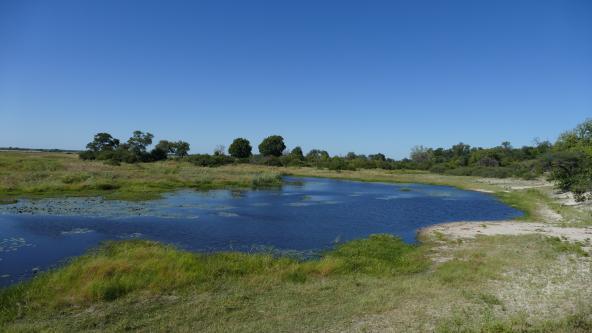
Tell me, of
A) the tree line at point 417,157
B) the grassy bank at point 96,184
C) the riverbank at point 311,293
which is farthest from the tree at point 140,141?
the riverbank at point 311,293

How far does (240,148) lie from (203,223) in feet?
371

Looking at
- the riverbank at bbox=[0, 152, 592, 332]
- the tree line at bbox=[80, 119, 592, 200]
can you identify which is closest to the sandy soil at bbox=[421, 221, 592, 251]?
the riverbank at bbox=[0, 152, 592, 332]

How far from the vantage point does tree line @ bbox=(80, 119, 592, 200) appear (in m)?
62.3

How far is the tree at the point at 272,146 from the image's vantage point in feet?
480

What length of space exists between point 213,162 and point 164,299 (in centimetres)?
9762

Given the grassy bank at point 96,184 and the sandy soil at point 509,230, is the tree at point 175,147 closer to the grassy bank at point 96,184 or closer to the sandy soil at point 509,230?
A: the grassy bank at point 96,184

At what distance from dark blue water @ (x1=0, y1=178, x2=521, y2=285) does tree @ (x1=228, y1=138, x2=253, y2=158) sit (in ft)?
317

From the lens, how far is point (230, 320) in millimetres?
9875

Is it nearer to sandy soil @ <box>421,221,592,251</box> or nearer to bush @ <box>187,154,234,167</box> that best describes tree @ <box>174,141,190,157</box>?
bush @ <box>187,154,234,167</box>

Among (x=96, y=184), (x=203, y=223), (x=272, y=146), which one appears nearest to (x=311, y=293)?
(x=203, y=223)

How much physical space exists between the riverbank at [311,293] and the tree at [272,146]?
421ft

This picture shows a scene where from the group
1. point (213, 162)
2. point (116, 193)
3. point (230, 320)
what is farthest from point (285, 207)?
point (213, 162)

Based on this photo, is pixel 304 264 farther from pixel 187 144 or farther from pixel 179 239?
pixel 187 144

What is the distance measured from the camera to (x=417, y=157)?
188500 millimetres
